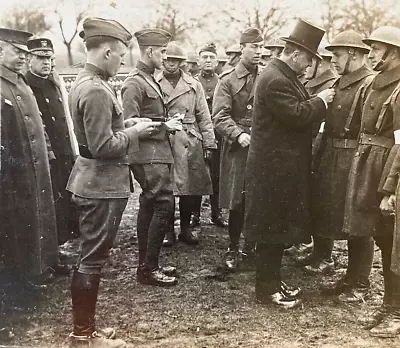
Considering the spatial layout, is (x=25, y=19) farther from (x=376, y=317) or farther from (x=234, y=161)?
(x=376, y=317)

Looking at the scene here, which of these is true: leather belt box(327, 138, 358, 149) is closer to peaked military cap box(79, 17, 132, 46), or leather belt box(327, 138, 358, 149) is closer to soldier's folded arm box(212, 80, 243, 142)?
soldier's folded arm box(212, 80, 243, 142)

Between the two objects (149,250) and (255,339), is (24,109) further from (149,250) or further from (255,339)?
(255,339)

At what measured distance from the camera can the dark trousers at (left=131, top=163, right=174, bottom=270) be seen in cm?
440

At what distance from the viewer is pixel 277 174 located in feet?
12.8

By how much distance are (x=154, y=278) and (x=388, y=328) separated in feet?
6.04

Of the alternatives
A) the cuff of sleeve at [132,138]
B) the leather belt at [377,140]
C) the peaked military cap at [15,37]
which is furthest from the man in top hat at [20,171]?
the leather belt at [377,140]

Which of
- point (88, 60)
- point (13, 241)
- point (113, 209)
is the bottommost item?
point (13, 241)

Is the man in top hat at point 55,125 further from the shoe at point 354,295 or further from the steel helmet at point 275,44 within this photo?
Result: the shoe at point 354,295

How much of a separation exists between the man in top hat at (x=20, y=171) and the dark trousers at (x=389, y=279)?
2.46 m

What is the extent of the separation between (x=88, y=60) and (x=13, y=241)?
144 centimetres

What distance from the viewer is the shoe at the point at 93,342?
133 inches

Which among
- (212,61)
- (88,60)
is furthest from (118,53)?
(212,61)

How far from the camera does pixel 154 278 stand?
4.43 meters

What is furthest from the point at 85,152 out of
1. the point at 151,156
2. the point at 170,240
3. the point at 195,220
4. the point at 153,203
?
the point at 195,220
